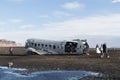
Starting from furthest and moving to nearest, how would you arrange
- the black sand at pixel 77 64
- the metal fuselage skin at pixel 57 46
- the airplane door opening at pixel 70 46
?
the airplane door opening at pixel 70 46 → the metal fuselage skin at pixel 57 46 → the black sand at pixel 77 64

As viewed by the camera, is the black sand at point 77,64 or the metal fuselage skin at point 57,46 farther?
the metal fuselage skin at point 57,46

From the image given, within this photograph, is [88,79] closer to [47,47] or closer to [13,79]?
[13,79]

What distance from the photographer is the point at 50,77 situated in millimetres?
38531

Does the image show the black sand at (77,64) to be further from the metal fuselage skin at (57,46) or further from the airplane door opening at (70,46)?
the airplane door opening at (70,46)

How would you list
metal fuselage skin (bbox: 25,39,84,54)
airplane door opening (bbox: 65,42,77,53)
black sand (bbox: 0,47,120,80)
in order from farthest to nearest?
airplane door opening (bbox: 65,42,77,53) < metal fuselage skin (bbox: 25,39,84,54) < black sand (bbox: 0,47,120,80)

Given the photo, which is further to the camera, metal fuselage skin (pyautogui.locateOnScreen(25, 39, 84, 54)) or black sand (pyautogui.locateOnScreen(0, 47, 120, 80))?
metal fuselage skin (pyautogui.locateOnScreen(25, 39, 84, 54))

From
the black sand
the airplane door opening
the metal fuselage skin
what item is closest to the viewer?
the black sand

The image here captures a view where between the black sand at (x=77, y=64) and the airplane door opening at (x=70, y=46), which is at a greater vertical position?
the airplane door opening at (x=70, y=46)

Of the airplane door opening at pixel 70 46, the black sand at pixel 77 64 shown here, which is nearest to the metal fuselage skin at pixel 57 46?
the airplane door opening at pixel 70 46

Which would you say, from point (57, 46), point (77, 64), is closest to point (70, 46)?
point (57, 46)

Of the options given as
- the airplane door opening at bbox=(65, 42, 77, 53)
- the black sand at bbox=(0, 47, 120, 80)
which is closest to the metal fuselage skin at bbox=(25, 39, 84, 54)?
the airplane door opening at bbox=(65, 42, 77, 53)

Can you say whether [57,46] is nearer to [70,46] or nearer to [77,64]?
[70,46]

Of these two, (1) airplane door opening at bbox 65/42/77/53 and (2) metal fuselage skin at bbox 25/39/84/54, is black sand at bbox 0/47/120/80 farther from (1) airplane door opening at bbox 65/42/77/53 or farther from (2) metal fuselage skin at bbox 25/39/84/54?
(1) airplane door opening at bbox 65/42/77/53

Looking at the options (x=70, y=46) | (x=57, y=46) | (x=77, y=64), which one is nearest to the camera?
(x=77, y=64)
